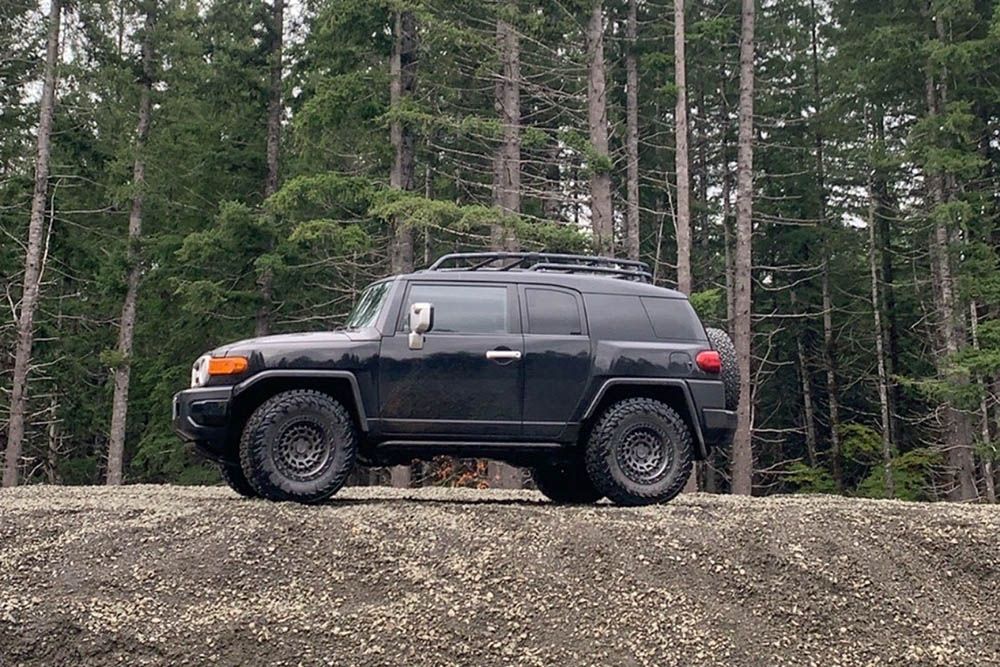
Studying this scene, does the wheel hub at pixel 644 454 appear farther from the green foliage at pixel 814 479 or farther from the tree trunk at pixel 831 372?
the tree trunk at pixel 831 372

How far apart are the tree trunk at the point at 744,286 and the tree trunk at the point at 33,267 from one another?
13.6m

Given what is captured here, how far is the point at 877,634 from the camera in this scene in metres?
6.37

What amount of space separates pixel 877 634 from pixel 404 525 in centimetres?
330

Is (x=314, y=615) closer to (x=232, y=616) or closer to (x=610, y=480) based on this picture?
(x=232, y=616)

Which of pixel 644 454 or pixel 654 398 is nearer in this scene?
pixel 644 454

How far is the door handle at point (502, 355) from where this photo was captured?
7672 millimetres

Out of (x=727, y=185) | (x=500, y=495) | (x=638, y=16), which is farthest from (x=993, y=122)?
(x=500, y=495)

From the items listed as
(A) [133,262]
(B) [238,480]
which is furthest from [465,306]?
(A) [133,262]

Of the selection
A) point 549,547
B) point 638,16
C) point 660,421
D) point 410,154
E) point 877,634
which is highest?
point 638,16

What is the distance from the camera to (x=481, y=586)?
6387 millimetres

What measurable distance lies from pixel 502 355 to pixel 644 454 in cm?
144

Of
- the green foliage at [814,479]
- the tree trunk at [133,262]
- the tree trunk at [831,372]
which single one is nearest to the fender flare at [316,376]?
the tree trunk at [133,262]

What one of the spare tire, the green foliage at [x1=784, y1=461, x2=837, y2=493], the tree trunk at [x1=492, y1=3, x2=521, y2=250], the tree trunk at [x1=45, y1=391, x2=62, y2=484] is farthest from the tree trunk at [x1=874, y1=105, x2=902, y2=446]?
A: the tree trunk at [x1=45, y1=391, x2=62, y2=484]

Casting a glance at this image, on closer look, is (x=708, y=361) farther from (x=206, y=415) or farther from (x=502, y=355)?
(x=206, y=415)
